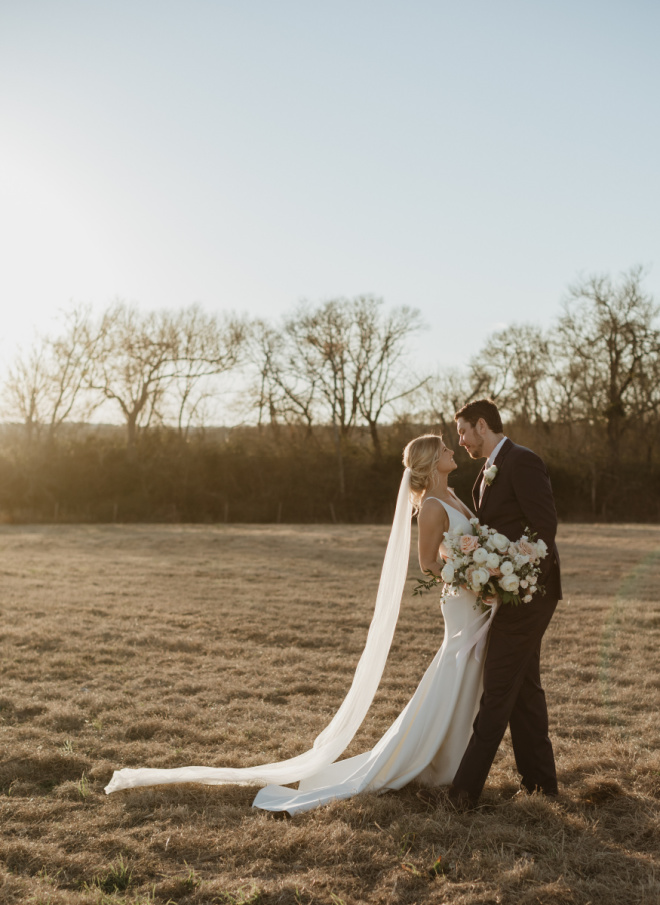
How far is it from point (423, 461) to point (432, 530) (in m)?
0.44

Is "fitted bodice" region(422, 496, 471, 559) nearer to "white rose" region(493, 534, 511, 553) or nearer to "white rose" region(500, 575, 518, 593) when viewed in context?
"white rose" region(493, 534, 511, 553)

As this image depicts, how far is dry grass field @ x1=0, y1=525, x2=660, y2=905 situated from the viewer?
348 centimetres

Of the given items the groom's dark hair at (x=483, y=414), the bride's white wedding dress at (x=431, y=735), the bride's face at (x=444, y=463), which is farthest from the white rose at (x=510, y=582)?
the groom's dark hair at (x=483, y=414)

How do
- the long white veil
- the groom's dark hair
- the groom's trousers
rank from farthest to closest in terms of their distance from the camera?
the long white veil < the groom's dark hair < the groom's trousers

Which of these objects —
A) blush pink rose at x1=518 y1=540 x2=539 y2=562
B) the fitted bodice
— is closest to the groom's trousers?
blush pink rose at x1=518 y1=540 x2=539 y2=562

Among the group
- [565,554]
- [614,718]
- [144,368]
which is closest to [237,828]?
[614,718]

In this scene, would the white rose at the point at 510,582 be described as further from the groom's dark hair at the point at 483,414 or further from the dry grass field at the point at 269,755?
the dry grass field at the point at 269,755


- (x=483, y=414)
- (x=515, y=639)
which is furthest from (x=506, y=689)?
(x=483, y=414)

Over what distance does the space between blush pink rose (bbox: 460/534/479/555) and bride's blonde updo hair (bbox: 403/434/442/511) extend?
55cm

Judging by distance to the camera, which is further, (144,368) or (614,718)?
(144,368)

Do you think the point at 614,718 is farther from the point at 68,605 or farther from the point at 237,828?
the point at 68,605

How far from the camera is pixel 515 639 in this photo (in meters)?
4.29

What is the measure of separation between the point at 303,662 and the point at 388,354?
36422 millimetres

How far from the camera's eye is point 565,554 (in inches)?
750
